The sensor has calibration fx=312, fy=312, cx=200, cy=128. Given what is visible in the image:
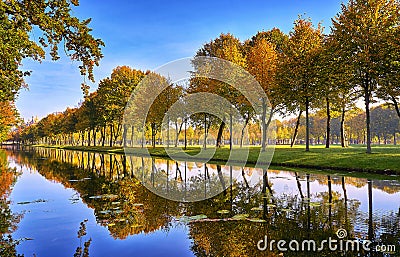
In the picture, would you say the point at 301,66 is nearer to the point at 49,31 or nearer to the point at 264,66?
the point at 264,66

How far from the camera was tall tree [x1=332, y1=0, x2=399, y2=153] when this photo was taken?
28.0 meters

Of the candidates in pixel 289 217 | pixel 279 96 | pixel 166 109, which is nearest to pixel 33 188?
pixel 289 217

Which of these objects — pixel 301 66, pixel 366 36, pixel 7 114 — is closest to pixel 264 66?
pixel 301 66

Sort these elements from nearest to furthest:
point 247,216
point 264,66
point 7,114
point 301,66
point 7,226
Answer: point 7,226, point 247,216, point 301,66, point 264,66, point 7,114

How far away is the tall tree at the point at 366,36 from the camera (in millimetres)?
28033

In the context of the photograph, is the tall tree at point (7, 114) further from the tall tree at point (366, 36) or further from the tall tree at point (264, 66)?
the tall tree at point (366, 36)

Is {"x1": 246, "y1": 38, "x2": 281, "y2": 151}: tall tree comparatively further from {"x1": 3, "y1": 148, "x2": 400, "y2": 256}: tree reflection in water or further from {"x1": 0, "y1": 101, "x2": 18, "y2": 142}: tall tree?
{"x1": 0, "y1": 101, "x2": 18, "y2": 142}: tall tree

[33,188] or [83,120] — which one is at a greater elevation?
[83,120]

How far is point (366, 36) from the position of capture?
2864 cm

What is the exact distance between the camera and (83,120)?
288ft

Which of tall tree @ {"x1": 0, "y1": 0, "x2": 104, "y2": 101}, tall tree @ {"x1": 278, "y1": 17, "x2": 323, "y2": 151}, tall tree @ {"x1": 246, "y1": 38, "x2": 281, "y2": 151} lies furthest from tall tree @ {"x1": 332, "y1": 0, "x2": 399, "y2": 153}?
tall tree @ {"x1": 0, "y1": 0, "x2": 104, "y2": 101}

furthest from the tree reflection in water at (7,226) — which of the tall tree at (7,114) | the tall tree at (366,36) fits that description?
the tall tree at (7,114)

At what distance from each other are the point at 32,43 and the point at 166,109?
1721 inches

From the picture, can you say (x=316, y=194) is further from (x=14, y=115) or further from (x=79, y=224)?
(x=14, y=115)
